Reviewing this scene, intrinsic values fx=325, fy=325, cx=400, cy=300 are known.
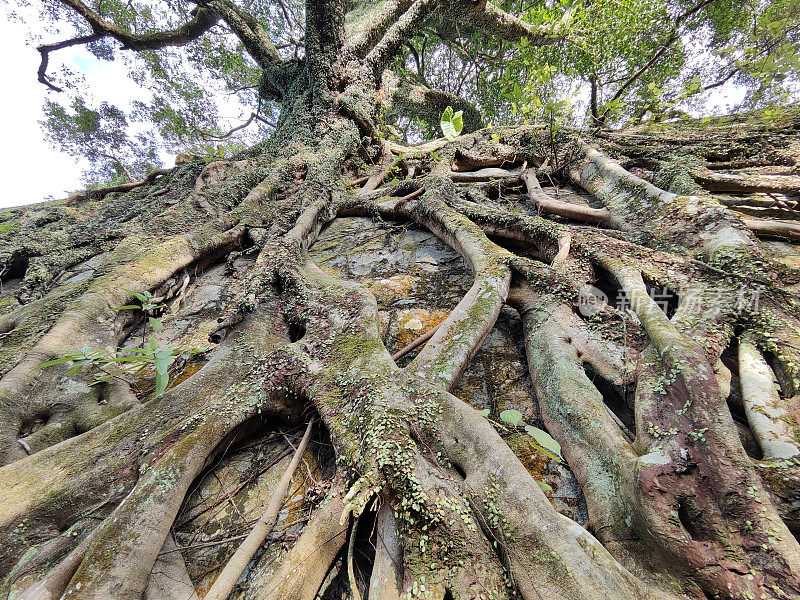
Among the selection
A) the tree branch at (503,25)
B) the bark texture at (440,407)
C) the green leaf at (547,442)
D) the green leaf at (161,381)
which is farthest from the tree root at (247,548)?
the tree branch at (503,25)

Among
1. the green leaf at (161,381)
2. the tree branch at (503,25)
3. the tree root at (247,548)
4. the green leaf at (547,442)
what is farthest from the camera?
the tree branch at (503,25)

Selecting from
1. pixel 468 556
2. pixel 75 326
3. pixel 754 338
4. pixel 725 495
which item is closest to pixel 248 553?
pixel 468 556

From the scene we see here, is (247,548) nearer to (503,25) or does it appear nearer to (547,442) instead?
(547,442)

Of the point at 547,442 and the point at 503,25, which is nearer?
the point at 547,442

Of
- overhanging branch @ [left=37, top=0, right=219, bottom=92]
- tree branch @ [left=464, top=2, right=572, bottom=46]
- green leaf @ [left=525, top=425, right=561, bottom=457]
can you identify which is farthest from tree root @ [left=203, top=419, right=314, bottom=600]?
overhanging branch @ [left=37, top=0, right=219, bottom=92]

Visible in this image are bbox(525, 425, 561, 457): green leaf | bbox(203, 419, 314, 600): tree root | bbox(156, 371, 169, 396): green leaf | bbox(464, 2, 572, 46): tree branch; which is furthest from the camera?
bbox(464, 2, 572, 46): tree branch

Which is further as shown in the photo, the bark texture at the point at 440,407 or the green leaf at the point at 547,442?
the green leaf at the point at 547,442

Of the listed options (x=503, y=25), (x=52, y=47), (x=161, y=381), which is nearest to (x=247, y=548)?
(x=161, y=381)

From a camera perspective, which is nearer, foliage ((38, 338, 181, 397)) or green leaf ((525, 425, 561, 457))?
green leaf ((525, 425, 561, 457))

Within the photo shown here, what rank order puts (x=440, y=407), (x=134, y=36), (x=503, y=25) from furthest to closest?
(x=503, y=25) < (x=134, y=36) < (x=440, y=407)

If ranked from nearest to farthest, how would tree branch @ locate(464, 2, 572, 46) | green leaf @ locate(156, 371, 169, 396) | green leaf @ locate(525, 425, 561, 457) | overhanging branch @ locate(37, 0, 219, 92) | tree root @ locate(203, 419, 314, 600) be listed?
tree root @ locate(203, 419, 314, 600) < green leaf @ locate(525, 425, 561, 457) < green leaf @ locate(156, 371, 169, 396) < overhanging branch @ locate(37, 0, 219, 92) < tree branch @ locate(464, 2, 572, 46)

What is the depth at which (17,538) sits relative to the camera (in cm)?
129

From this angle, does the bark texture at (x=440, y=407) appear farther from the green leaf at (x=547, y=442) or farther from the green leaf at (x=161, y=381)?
the green leaf at (x=161, y=381)

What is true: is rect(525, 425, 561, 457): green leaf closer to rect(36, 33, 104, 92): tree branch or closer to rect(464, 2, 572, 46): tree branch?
rect(464, 2, 572, 46): tree branch
